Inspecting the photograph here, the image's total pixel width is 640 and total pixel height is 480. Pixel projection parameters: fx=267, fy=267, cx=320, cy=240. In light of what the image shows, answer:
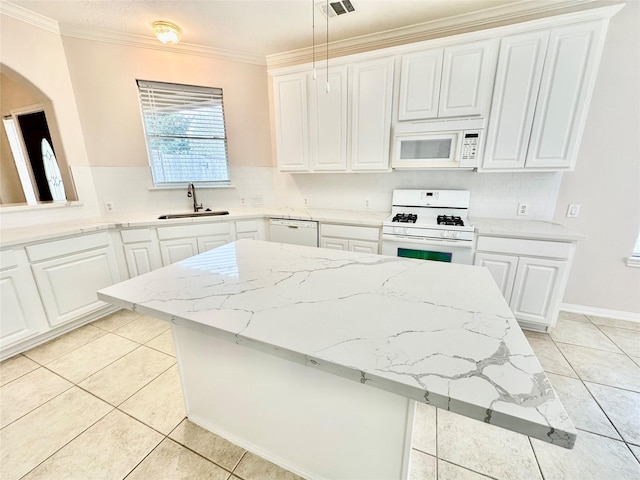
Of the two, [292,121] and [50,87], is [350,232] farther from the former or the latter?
[50,87]

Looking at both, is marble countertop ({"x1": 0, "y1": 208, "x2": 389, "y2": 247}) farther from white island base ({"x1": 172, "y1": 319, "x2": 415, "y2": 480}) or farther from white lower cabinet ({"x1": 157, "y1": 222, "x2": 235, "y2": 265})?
white island base ({"x1": 172, "y1": 319, "x2": 415, "y2": 480})

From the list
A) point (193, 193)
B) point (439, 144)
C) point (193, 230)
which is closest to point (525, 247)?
point (439, 144)

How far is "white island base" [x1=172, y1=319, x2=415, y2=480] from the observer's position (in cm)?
96

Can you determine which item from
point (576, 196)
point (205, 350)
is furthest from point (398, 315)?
point (576, 196)

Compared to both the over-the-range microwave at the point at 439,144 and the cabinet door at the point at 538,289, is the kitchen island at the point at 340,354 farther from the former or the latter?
the over-the-range microwave at the point at 439,144

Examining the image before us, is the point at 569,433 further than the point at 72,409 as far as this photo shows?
No

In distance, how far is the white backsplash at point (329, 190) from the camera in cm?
251

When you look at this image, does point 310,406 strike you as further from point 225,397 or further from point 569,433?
point 569,433

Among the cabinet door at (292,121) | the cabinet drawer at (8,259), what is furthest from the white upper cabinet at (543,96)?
the cabinet drawer at (8,259)

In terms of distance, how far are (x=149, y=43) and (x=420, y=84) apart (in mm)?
2790

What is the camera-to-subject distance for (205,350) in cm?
126

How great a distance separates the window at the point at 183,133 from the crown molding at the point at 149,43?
35 cm

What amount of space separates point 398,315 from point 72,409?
2.10m

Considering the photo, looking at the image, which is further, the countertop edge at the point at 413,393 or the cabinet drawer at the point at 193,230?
the cabinet drawer at the point at 193,230
